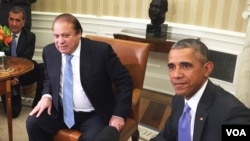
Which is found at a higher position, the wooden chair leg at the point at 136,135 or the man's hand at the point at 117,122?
the man's hand at the point at 117,122

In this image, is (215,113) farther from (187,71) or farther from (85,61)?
(85,61)

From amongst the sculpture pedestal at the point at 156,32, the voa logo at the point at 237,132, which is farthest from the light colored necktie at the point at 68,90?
the sculpture pedestal at the point at 156,32

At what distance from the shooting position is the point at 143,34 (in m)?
3.88

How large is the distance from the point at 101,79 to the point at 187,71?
83cm

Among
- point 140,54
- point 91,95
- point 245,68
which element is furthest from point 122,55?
point 245,68

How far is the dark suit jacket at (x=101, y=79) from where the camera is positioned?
200 centimetres

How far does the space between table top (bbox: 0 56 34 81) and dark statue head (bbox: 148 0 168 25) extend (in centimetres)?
167

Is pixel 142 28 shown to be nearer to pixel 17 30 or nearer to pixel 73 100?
pixel 17 30

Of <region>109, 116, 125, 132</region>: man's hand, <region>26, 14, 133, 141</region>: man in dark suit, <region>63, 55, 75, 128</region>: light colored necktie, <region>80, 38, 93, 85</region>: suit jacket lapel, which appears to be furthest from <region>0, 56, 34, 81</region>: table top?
<region>109, 116, 125, 132</region>: man's hand

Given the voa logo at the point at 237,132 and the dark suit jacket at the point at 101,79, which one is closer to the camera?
the voa logo at the point at 237,132

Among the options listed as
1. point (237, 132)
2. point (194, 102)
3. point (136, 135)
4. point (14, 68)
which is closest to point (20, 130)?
point (14, 68)

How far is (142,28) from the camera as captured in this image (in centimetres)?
402

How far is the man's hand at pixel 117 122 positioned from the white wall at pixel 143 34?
6.35 ft

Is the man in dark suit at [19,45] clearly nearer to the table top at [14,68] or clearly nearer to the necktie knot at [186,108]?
the table top at [14,68]
